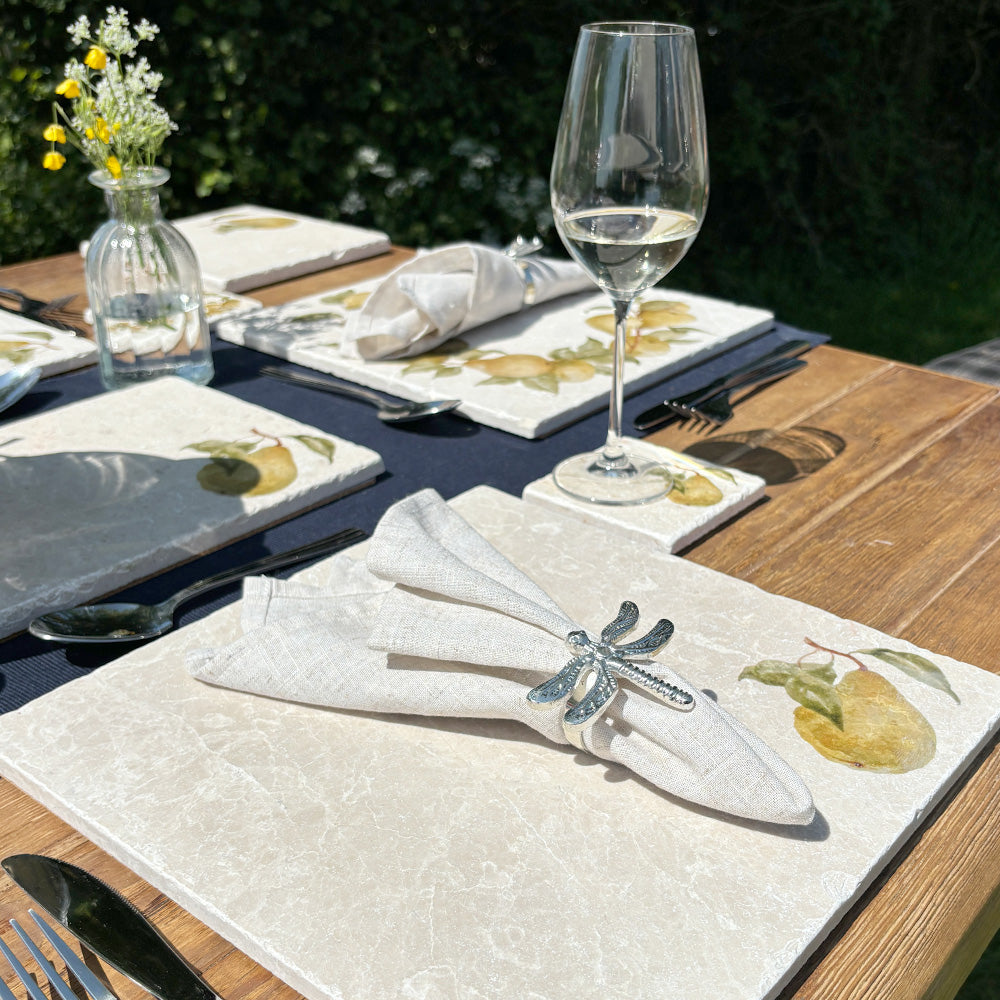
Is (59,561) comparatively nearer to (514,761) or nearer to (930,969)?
(514,761)

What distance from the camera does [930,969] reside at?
0.59 metres

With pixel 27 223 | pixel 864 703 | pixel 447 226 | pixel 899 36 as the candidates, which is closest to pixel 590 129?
pixel 864 703

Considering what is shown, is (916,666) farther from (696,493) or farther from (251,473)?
(251,473)

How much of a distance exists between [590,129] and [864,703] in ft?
1.73

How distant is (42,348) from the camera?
1.42m

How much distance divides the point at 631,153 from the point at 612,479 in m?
0.32

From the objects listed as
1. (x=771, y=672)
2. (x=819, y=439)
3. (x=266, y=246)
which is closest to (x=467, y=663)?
(x=771, y=672)

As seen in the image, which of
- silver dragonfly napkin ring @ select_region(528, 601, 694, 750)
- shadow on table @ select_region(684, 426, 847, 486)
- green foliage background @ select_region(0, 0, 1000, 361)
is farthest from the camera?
green foliage background @ select_region(0, 0, 1000, 361)

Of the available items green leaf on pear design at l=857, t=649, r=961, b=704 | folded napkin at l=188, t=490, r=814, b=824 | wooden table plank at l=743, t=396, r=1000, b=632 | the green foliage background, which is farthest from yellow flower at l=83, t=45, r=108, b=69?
the green foliage background

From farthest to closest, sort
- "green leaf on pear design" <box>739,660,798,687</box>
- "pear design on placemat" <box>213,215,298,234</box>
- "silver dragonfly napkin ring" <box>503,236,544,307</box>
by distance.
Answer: "pear design on placemat" <box>213,215,298,234</box> → "silver dragonfly napkin ring" <box>503,236,544,307</box> → "green leaf on pear design" <box>739,660,798,687</box>

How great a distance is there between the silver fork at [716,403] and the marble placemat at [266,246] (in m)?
0.76

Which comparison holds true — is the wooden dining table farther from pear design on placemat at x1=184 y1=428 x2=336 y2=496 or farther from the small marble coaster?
pear design on placemat at x1=184 y1=428 x2=336 y2=496

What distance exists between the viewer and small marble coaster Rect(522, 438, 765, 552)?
39.4 inches

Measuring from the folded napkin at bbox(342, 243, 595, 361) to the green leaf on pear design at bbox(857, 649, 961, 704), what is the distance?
2.47ft
